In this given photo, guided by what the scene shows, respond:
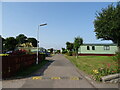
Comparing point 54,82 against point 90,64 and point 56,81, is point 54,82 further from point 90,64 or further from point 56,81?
point 90,64

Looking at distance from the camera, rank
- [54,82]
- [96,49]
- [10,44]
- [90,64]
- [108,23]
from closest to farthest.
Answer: [54,82] < [90,64] < [108,23] < [96,49] < [10,44]

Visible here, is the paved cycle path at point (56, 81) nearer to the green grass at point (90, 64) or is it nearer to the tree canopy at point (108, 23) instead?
the green grass at point (90, 64)

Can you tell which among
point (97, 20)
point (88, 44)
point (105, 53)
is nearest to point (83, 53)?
point (88, 44)

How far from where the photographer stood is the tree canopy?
1001 inches

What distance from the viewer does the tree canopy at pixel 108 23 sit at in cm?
2542

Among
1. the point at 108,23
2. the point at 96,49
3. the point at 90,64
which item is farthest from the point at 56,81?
the point at 96,49

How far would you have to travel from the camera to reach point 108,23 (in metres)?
26.1

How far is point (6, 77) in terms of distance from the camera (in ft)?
27.7

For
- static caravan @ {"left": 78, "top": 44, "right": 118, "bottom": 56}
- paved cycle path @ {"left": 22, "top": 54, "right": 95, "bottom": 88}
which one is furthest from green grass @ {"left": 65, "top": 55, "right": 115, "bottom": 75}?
static caravan @ {"left": 78, "top": 44, "right": 118, "bottom": 56}

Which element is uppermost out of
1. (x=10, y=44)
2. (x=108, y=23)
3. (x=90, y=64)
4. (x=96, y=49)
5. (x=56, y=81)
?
(x=108, y=23)

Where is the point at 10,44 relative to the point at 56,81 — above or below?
above

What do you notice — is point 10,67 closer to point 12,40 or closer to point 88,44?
point 88,44

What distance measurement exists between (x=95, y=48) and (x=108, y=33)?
66.6 ft

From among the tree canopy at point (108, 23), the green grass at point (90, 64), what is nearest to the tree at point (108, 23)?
the tree canopy at point (108, 23)
